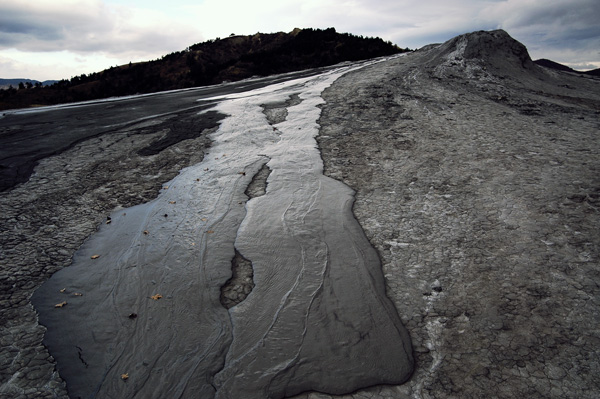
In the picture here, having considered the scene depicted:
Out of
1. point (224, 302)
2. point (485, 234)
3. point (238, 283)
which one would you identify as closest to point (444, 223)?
point (485, 234)

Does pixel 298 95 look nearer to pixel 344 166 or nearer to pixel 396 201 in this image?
pixel 344 166

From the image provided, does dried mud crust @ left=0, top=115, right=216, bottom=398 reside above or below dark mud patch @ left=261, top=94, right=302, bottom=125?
below

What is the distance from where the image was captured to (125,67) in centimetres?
2053

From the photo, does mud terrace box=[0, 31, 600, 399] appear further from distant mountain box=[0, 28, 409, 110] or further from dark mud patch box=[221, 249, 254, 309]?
distant mountain box=[0, 28, 409, 110]

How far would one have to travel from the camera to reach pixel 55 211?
3.19 metres

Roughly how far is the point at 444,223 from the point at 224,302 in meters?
1.87

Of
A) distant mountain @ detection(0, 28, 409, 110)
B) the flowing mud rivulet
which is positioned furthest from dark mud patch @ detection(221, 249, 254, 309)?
distant mountain @ detection(0, 28, 409, 110)

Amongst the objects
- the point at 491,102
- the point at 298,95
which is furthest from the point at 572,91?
the point at 298,95

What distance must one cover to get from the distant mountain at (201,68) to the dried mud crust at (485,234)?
53.5 ft

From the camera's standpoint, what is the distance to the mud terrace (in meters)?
1.57

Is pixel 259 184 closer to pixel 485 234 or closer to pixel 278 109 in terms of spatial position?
pixel 485 234

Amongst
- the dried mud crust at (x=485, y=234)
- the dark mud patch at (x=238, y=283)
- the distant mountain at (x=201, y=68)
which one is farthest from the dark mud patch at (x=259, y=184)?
the distant mountain at (x=201, y=68)

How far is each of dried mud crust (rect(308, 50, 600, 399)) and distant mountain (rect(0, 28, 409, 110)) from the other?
1631 centimetres

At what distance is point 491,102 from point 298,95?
13.4 ft
